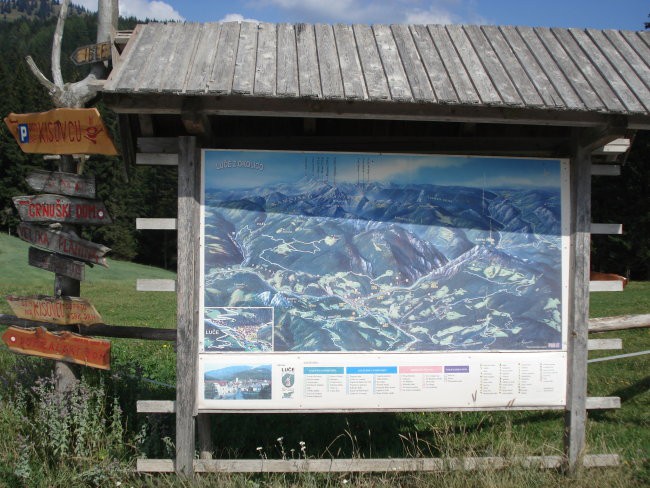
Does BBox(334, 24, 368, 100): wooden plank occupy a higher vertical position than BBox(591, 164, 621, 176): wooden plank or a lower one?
higher

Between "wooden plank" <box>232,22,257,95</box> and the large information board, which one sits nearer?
"wooden plank" <box>232,22,257,95</box>

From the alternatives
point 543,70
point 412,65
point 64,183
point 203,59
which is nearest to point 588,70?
point 543,70

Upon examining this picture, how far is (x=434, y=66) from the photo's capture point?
4578 millimetres

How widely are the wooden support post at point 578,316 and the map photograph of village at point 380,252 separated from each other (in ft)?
0.38

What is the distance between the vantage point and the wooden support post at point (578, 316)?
4781mm

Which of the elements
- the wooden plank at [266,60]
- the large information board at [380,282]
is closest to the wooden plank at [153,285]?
the large information board at [380,282]

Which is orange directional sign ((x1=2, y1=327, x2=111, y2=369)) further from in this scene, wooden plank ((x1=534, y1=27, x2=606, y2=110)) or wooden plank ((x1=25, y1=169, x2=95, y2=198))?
wooden plank ((x1=534, y1=27, x2=606, y2=110))

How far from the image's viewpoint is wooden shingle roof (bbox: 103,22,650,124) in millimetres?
4176

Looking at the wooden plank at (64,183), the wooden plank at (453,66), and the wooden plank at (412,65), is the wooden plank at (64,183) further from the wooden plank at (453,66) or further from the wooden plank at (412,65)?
the wooden plank at (453,66)

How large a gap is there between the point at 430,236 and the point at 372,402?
141cm

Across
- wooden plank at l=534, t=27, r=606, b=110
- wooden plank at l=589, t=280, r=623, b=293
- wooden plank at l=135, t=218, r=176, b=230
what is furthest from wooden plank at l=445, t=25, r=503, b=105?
wooden plank at l=135, t=218, r=176, b=230

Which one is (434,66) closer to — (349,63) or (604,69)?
(349,63)

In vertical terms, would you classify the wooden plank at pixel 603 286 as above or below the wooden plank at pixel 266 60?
below

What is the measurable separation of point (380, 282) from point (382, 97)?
1460 millimetres
